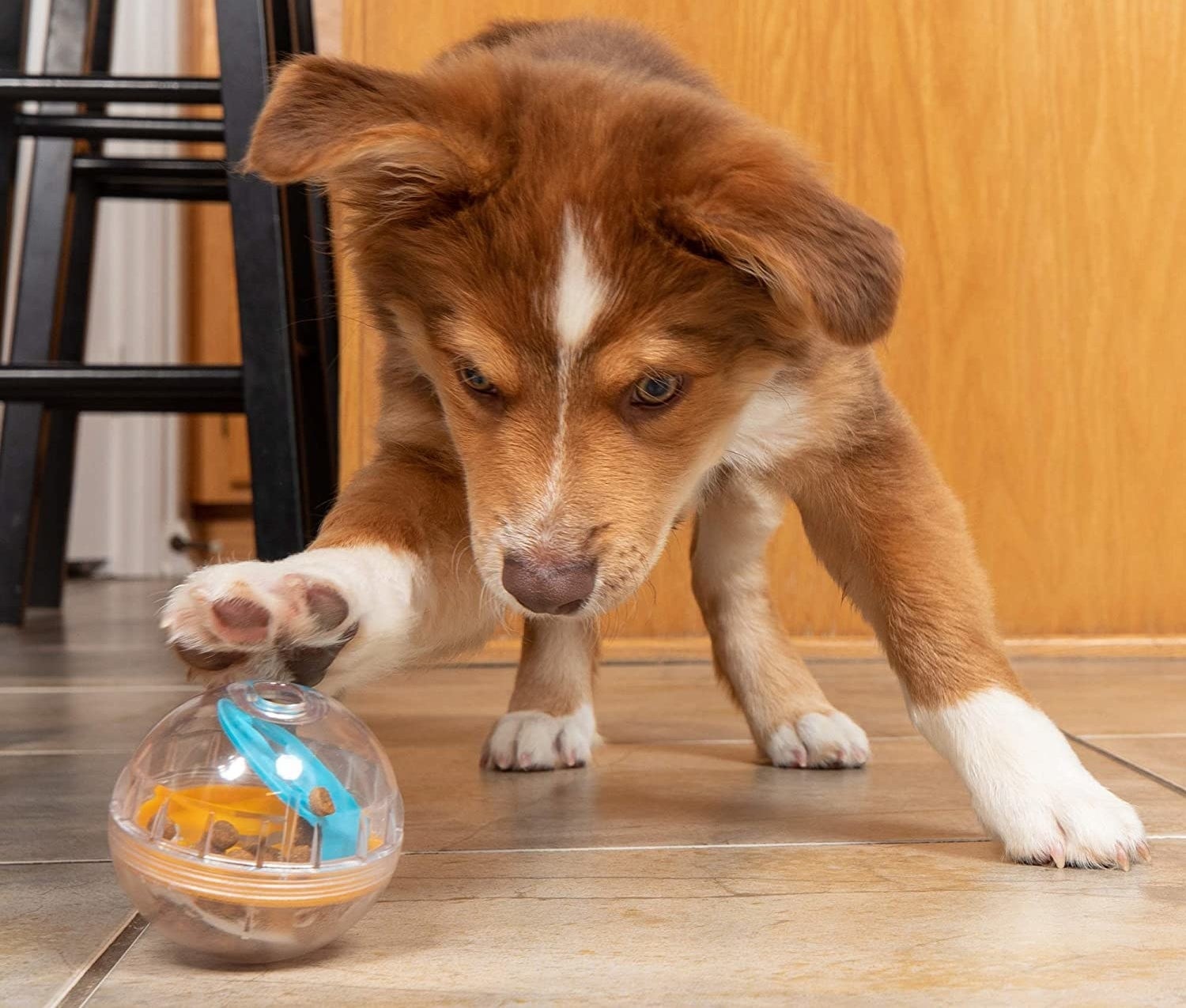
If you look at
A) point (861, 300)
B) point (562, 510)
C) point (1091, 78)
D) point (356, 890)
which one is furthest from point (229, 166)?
point (1091, 78)

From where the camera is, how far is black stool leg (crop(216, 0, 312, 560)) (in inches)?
84.1

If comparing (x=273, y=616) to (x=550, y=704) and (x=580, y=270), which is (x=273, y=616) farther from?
(x=550, y=704)

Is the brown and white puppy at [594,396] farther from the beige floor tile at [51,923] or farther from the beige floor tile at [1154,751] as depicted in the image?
the beige floor tile at [1154,751]

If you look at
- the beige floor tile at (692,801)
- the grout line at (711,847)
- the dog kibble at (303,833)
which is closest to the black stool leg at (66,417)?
the beige floor tile at (692,801)

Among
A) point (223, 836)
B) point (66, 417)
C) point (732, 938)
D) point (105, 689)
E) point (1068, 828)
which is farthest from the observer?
point (66, 417)

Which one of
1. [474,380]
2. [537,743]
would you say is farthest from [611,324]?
[537,743]

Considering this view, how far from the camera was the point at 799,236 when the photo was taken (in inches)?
47.5

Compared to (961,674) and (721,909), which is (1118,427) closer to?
(961,674)

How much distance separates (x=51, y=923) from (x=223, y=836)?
233mm

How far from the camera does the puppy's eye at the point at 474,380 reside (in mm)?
1395

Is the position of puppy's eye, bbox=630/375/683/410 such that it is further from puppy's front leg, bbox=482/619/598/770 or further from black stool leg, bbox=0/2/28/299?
black stool leg, bbox=0/2/28/299

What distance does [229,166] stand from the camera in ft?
6.48

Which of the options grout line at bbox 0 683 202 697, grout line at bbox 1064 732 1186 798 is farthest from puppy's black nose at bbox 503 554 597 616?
grout line at bbox 0 683 202 697

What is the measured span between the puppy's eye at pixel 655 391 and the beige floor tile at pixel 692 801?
1.39ft
